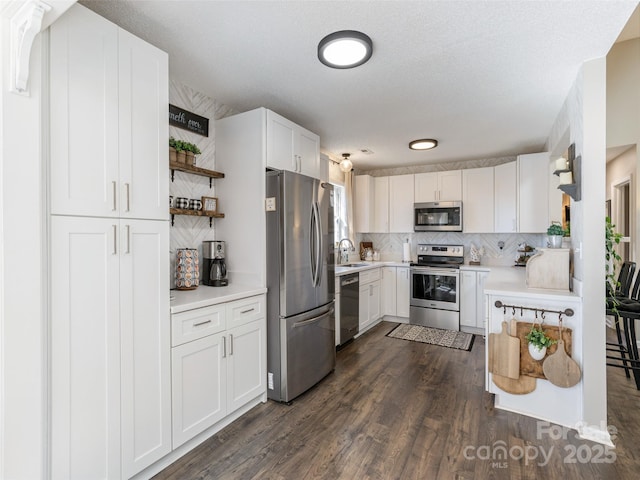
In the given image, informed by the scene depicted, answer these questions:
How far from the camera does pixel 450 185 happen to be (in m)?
4.87

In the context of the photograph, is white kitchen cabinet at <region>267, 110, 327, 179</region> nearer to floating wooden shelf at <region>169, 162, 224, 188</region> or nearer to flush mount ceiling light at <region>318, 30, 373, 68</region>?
floating wooden shelf at <region>169, 162, 224, 188</region>

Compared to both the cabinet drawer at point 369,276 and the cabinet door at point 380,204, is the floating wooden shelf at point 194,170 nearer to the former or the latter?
the cabinet drawer at point 369,276

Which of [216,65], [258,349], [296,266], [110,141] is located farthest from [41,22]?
[258,349]

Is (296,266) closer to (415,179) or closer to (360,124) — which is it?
(360,124)

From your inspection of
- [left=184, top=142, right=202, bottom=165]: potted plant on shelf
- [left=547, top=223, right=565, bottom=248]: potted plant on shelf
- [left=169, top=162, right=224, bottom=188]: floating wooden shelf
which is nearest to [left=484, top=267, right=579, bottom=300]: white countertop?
[left=547, top=223, right=565, bottom=248]: potted plant on shelf

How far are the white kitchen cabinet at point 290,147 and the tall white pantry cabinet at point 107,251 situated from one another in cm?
94

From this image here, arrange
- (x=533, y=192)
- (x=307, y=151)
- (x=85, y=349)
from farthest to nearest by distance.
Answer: (x=533, y=192) → (x=307, y=151) → (x=85, y=349)

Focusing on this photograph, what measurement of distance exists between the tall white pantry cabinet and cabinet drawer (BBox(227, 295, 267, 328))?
48 centimetres

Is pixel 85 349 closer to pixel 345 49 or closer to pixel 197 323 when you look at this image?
pixel 197 323

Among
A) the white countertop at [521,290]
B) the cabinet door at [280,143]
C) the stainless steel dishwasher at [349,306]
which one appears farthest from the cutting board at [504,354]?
the cabinet door at [280,143]

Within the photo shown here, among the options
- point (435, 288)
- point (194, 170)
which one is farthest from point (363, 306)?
point (194, 170)

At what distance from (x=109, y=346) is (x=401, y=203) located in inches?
176

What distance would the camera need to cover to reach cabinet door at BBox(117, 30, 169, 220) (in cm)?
168

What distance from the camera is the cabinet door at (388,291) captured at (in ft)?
16.3
